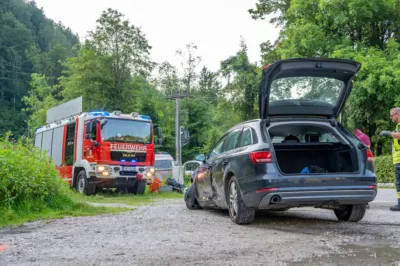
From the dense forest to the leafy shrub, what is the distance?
5801mm

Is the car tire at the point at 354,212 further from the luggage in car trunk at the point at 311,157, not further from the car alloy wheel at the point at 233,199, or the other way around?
the car alloy wheel at the point at 233,199

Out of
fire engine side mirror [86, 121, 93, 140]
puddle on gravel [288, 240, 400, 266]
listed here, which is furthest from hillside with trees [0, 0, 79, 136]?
puddle on gravel [288, 240, 400, 266]

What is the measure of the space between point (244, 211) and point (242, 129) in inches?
52.0

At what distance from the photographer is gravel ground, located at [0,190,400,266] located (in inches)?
179

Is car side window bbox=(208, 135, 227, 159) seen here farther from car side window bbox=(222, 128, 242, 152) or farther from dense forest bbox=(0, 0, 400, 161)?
dense forest bbox=(0, 0, 400, 161)

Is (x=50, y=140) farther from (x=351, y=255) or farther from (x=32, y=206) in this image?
(x=351, y=255)

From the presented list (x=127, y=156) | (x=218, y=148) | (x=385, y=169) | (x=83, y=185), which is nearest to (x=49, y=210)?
(x=218, y=148)

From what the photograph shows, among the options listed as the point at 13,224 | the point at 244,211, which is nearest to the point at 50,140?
the point at 13,224

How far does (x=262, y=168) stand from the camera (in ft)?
21.5

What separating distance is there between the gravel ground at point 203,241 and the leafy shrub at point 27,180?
1050mm

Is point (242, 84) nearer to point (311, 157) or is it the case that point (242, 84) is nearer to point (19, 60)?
point (311, 157)

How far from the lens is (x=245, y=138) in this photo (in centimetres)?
731

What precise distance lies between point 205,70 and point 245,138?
75417 mm

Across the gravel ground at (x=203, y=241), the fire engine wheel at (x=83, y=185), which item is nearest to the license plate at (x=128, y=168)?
the fire engine wheel at (x=83, y=185)
